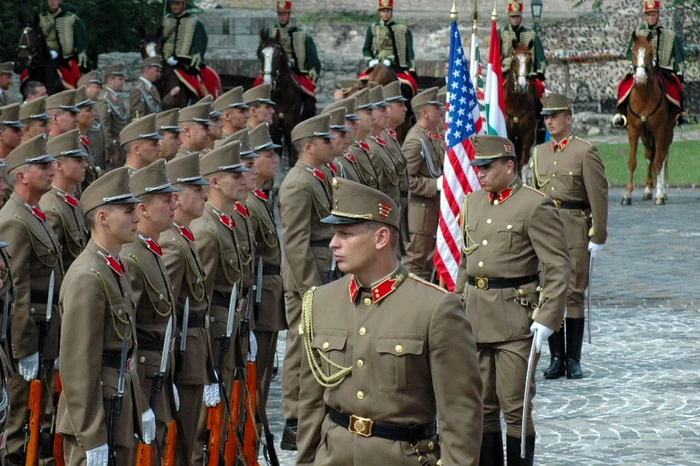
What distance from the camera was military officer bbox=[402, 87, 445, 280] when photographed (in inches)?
522

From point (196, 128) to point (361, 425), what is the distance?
7.04 m

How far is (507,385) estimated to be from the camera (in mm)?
7547

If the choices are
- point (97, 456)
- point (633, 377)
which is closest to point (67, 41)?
point (633, 377)

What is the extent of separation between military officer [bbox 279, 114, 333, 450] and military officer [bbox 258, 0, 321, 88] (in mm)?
11973

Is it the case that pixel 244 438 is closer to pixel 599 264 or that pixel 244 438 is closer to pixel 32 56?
pixel 599 264

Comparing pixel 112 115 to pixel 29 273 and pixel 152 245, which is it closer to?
pixel 29 273

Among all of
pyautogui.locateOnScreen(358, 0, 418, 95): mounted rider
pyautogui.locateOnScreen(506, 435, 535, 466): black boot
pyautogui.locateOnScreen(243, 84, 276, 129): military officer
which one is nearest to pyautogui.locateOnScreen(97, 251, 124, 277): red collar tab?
pyautogui.locateOnScreen(506, 435, 535, 466): black boot

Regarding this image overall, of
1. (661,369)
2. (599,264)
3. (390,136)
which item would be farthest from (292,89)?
(661,369)

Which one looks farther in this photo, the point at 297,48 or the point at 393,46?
the point at 393,46

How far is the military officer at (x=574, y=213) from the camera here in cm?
1041

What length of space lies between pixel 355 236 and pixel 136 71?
18.8 metres

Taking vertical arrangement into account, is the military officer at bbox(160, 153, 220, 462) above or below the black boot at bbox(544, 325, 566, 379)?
above

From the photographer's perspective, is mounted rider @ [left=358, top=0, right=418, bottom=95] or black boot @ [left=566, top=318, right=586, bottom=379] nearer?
black boot @ [left=566, top=318, right=586, bottom=379]

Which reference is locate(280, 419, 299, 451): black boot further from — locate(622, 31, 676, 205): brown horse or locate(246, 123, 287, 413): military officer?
locate(622, 31, 676, 205): brown horse
